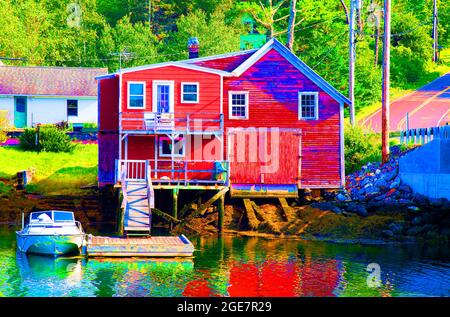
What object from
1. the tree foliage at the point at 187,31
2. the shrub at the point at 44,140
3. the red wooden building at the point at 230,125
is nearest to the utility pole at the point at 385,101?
the red wooden building at the point at 230,125

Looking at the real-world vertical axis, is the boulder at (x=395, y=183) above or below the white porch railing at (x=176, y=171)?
below

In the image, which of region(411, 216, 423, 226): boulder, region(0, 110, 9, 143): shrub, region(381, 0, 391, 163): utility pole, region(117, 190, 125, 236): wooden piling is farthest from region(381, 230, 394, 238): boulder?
region(0, 110, 9, 143): shrub

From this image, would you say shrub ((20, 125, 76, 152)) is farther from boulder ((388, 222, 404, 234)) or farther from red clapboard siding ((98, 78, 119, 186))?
boulder ((388, 222, 404, 234))

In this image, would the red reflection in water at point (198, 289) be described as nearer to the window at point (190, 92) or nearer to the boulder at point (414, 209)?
the boulder at point (414, 209)

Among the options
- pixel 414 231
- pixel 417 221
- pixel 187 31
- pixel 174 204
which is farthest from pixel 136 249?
pixel 187 31

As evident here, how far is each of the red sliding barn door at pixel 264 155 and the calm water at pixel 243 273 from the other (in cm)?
801

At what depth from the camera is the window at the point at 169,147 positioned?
5078cm

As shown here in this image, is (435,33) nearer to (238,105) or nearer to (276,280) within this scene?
(238,105)

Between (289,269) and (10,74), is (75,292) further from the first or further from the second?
(10,74)

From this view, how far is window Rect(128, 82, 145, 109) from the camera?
50125mm

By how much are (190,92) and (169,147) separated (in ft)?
10.8

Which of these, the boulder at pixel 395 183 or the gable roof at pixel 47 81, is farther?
the gable roof at pixel 47 81

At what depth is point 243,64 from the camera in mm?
51250
